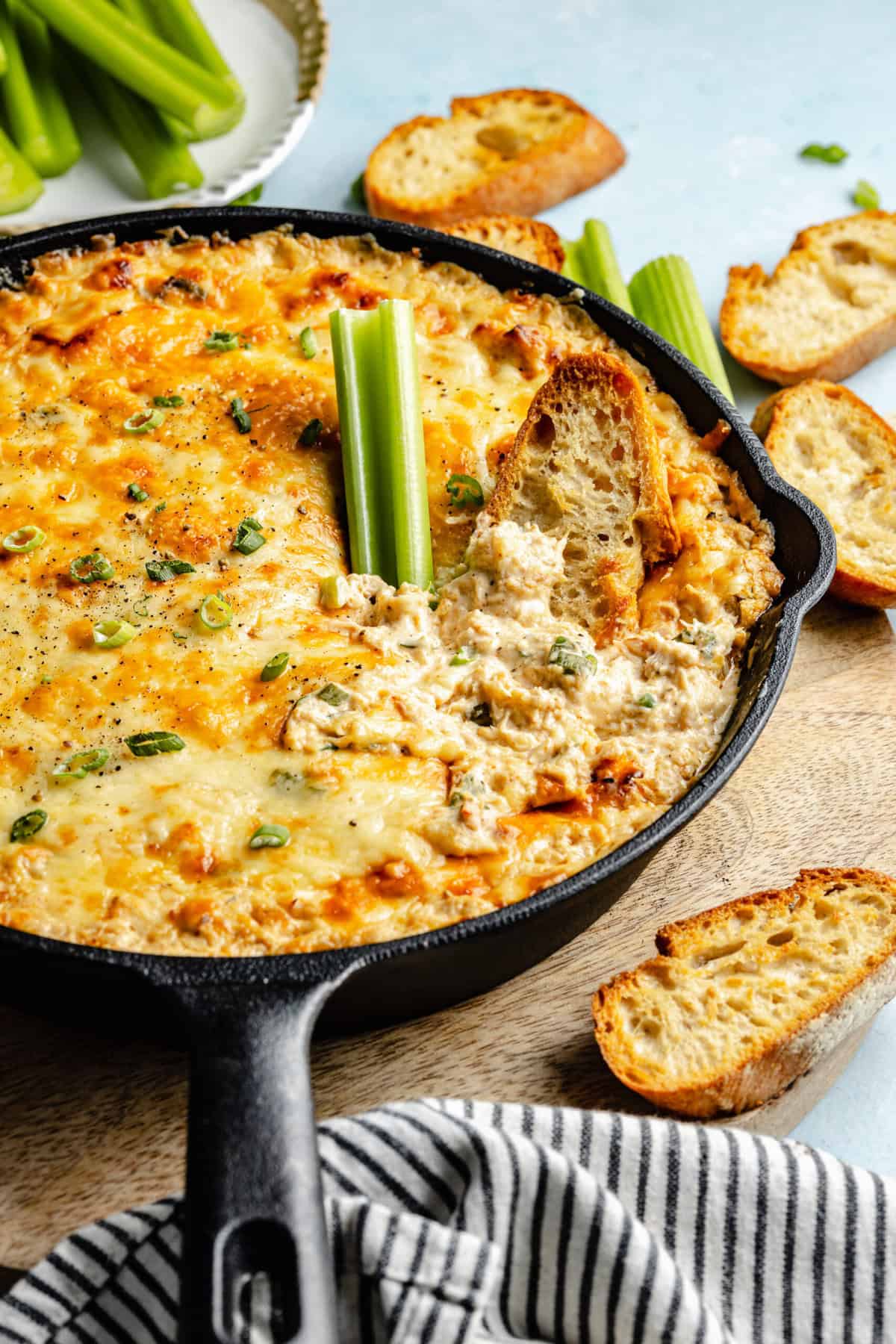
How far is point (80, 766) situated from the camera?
2.86 meters

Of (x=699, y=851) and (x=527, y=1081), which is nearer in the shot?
(x=527, y=1081)

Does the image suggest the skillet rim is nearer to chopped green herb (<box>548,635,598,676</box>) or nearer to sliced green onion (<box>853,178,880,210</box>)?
chopped green herb (<box>548,635,598,676</box>)

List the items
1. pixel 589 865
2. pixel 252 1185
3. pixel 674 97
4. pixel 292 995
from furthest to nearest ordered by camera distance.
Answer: pixel 674 97 < pixel 589 865 < pixel 292 995 < pixel 252 1185

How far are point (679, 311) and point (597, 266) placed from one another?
324 millimetres

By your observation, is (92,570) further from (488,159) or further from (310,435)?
(488,159)

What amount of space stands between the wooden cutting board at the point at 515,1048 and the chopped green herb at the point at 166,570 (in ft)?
3.21

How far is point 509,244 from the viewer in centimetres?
445

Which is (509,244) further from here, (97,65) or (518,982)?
(518,982)

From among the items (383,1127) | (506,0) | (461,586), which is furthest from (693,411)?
(506,0)

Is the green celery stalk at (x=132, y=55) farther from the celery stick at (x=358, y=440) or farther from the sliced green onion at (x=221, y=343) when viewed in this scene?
the celery stick at (x=358, y=440)

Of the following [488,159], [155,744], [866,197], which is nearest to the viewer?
[155,744]

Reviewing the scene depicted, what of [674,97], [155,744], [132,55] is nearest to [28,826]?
[155,744]

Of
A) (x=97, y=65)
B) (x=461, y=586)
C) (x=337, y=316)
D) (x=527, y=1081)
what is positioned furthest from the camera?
(x=97, y=65)

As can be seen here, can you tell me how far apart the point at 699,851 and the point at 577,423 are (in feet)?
3.44
